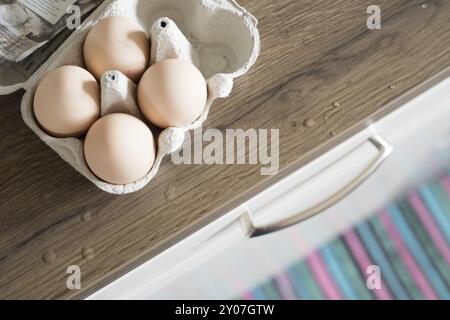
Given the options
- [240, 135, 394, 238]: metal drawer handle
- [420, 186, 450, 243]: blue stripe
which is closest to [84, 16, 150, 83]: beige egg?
[240, 135, 394, 238]: metal drawer handle

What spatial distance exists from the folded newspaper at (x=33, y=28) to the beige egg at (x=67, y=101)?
8cm

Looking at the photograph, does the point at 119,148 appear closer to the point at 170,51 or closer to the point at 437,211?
the point at 170,51

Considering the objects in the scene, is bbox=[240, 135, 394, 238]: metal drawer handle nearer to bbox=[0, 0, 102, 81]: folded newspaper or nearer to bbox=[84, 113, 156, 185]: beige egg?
bbox=[84, 113, 156, 185]: beige egg

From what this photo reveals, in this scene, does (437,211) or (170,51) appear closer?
(170,51)

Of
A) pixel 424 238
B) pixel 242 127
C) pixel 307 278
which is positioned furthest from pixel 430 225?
pixel 242 127

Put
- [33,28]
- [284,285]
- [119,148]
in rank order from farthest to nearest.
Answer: [284,285] < [33,28] < [119,148]

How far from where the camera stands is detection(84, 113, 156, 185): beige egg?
53 centimetres

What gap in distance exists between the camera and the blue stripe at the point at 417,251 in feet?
3.40

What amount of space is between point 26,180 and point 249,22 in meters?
0.29

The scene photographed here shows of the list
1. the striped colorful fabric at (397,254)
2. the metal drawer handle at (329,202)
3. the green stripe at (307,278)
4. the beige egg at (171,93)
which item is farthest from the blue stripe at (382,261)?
the beige egg at (171,93)

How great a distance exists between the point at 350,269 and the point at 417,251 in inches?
5.0

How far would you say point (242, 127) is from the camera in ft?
2.04

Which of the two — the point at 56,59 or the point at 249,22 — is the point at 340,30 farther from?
the point at 56,59
